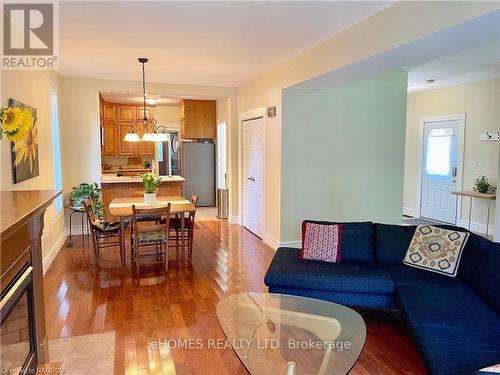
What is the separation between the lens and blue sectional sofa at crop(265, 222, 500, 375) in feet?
6.49

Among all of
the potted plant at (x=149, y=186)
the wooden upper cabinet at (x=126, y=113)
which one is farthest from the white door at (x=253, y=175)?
the wooden upper cabinet at (x=126, y=113)

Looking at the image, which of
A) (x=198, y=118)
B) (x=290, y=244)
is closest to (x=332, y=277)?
(x=290, y=244)

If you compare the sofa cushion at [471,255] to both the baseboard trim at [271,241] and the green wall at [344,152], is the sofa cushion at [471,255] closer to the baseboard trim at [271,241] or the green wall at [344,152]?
the green wall at [344,152]

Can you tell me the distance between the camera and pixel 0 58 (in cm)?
313

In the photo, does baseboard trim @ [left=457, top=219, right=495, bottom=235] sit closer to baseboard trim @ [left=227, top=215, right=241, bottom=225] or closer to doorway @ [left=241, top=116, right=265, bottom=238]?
doorway @ [left=241, top=116, right=265, bottom=238]

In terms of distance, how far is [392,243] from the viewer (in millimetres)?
3426

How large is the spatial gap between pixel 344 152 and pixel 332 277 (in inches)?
109

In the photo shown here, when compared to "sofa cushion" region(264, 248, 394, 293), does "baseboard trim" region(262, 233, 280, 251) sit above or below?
below

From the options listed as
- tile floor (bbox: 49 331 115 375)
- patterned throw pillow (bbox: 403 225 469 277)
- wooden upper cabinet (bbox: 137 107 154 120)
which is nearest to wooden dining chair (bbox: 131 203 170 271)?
tile floor (bbox: 49 331 115 375)

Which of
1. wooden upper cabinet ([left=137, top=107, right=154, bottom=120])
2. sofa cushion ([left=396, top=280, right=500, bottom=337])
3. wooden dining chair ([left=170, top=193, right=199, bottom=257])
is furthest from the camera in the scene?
wooden upper cabinet ([left=137, top=107, right=154, bottom=120])

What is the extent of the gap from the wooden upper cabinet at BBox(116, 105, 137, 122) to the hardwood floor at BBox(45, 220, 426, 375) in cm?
455

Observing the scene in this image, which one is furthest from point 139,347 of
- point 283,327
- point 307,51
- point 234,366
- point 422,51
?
point 307,51

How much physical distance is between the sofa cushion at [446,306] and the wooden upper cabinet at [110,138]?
25.2ft

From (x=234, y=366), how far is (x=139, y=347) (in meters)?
0.74
